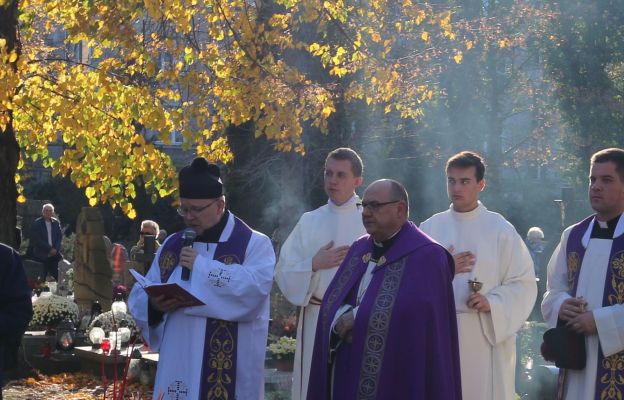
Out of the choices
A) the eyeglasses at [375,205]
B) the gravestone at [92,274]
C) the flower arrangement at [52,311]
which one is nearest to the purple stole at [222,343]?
the eyeglasses at [375,205]

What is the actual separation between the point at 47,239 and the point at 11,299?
641 inches

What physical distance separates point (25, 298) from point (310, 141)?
50.3ft

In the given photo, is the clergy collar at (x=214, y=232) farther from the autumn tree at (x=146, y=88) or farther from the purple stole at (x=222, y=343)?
the autumn tree at (x=146, y=88)

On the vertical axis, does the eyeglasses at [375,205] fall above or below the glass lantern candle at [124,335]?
above

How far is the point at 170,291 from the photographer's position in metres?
6.23

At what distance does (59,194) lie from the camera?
3225 cm

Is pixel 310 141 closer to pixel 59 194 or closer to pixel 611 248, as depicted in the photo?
pixel 59 194

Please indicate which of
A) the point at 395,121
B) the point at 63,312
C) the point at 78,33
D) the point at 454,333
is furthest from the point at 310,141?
the point at 454,333

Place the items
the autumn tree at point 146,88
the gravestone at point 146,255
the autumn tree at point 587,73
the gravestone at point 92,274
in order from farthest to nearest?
the autumn tree at point 587,73 → the gravestone at point 92,274 → the gravestone at point 146,255 → the autumn tree at point 146,88

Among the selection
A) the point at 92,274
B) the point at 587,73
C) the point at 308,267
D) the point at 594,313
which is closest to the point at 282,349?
the point at 308,267

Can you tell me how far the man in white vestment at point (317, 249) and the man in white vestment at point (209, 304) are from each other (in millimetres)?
922

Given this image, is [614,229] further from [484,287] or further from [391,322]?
[391,322]

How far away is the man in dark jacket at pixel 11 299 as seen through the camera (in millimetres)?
6098

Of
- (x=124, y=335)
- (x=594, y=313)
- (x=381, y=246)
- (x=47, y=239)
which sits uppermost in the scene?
(x=47, y=239)
